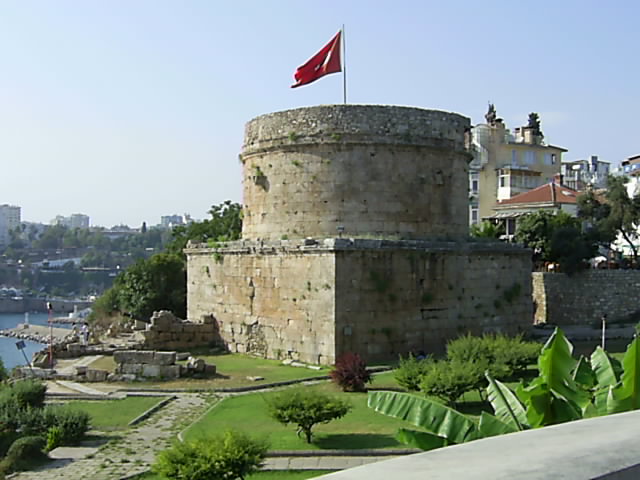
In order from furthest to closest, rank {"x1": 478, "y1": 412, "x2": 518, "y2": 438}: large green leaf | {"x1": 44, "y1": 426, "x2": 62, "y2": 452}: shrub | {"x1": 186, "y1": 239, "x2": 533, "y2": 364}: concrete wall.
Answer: {"x1": 186, "y1": 239, "x2": 533, "y2": 364}: concrete wall
{"x1": 44, "y1": 426, "x2": 62, "y2": 452}: shrub
{"x1": 478, "y1": 412, "x2": 518, "y2": 438}: large green leaf

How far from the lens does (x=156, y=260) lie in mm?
36188

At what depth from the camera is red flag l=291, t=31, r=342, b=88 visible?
2412 cm

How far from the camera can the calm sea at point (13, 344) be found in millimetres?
51719

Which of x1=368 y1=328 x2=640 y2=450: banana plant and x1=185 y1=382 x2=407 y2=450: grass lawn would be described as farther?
x1=185 y1=382 x2=407 y2=450: grass lawn

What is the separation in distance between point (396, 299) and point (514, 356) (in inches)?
194

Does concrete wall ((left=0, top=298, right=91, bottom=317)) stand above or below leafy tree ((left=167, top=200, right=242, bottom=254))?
below

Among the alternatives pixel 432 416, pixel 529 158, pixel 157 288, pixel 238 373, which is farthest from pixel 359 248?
pixel 529 158

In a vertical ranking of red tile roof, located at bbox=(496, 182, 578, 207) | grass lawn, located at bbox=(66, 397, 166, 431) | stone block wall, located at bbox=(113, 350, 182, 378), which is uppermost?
red tile roof, located at bbox=(496, 182, 578, 207)

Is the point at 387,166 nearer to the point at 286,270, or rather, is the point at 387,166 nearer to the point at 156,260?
the point at 286,270

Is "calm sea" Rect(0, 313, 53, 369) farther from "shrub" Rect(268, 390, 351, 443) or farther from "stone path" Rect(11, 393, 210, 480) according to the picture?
"shrub" Rect(268, 390, 351, 443)

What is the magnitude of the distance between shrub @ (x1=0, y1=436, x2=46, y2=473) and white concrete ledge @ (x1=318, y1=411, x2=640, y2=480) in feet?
34.7

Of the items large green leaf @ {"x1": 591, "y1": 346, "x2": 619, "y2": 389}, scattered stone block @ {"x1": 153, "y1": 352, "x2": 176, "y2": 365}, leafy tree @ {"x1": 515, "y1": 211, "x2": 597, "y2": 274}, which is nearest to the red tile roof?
leafy tree @ {"x1": 515, "y1": 211, "x2": 597, "y2": 274}

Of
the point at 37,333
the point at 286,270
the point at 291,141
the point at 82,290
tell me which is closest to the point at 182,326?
the point at 286,270

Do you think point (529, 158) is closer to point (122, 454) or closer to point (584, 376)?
point (122, 454)
